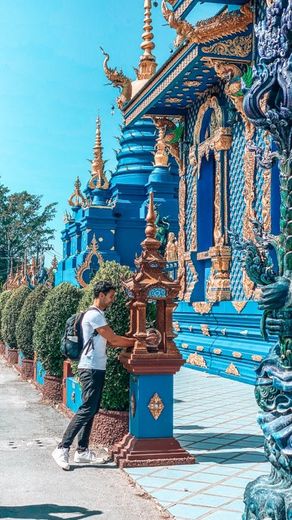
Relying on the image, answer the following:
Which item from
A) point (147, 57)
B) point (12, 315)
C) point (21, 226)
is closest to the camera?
point (12, 315)

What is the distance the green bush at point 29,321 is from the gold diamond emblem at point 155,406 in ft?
24.1

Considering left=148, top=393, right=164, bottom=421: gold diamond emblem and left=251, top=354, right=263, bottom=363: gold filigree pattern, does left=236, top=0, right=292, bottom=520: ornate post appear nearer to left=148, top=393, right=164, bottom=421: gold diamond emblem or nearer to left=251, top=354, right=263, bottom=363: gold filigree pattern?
left=148, top=393, right=164, bottom=421: gold diamond emblem

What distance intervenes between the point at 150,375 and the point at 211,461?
0.99 m

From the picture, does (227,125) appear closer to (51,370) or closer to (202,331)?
(202,331)

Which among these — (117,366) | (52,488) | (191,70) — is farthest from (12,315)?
(52,488)

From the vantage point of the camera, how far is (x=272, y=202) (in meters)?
11.2

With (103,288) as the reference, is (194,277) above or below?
above

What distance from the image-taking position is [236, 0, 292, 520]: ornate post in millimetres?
3420

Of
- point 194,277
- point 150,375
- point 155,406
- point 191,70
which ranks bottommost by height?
point 155,406

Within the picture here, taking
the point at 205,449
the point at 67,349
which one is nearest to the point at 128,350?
the point at 67,349

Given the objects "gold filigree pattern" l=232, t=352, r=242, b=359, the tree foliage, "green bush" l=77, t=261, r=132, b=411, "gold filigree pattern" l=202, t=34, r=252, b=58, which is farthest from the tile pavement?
the tree foliage

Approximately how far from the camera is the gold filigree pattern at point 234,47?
11.6 meters

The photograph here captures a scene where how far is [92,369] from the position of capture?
662 centimetres

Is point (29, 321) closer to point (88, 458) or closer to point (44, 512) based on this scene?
point (88, 458)
